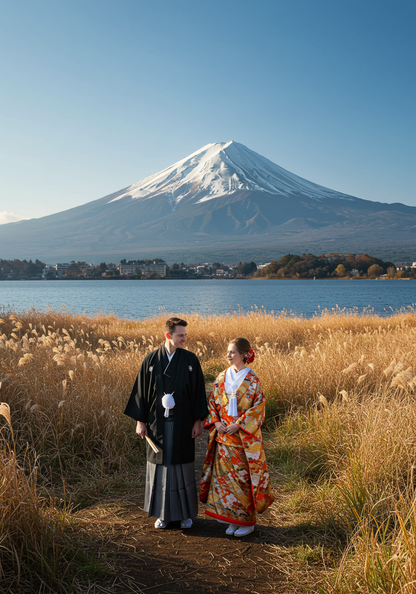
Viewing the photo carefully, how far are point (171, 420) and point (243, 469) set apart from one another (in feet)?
2.46

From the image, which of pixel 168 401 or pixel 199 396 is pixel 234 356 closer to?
pixel 199 396

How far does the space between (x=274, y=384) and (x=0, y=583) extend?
491 cm

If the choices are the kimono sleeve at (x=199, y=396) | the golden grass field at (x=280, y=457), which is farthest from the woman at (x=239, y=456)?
the golden grass field at (x=280, y=457)

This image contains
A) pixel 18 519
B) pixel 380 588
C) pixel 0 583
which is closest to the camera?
pixel 380 588

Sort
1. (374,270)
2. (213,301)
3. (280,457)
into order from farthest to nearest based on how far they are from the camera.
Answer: (374,270)
(213,301)
(280,457)

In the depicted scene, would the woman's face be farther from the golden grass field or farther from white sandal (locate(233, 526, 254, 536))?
white sandal (locate(233, 526, 254, 536))

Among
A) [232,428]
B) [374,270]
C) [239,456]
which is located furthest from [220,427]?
[374,270]

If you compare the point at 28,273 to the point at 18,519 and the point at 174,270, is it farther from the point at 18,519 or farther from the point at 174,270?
the point at 18,519

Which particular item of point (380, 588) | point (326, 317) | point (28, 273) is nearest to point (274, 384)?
point (380, 588)

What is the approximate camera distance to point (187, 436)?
12.6ft

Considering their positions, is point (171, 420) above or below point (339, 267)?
below

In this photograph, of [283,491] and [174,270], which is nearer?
[283,491]

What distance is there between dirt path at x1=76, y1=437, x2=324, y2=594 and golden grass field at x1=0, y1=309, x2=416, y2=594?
22 centimetres

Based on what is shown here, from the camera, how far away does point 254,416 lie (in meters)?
3.73
